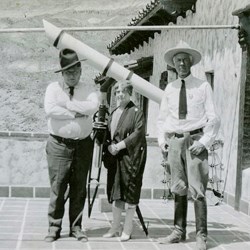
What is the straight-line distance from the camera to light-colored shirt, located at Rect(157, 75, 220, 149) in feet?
22.3

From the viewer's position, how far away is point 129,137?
729 cm

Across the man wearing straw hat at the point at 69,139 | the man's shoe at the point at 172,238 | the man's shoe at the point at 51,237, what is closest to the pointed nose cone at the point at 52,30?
the man wearing straw hat at the point at 69,139

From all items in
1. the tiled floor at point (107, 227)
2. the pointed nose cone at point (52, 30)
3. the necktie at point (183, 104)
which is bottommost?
the tiled floor at point (107, 227)

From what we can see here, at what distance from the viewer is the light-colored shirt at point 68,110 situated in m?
7.01

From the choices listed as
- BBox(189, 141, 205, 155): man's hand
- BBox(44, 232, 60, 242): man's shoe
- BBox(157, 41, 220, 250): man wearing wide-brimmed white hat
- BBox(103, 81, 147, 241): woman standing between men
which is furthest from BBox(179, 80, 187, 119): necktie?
BBox(44, 232, 60, 242): man's shoe

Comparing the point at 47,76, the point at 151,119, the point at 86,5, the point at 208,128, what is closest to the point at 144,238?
the point at 208,128

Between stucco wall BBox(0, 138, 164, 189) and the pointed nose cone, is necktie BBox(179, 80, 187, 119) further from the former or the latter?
stucco wall BBox(0, 138, 164, 189)

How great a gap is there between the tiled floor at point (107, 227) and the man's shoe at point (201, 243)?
0.12 meters

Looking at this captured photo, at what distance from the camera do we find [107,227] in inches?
318

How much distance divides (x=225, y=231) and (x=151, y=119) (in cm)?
885

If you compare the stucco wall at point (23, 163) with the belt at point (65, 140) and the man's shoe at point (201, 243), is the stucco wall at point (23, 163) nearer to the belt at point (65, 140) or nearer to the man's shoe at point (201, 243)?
the belt at point (65, 140)

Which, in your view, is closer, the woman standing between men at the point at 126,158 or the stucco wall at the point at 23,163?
the woman standing between men at the point at 126,158

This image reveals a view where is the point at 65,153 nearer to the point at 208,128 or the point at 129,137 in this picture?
the point at 129,137

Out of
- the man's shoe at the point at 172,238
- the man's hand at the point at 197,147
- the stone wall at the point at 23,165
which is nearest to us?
the man's hand at the point at 197,147
